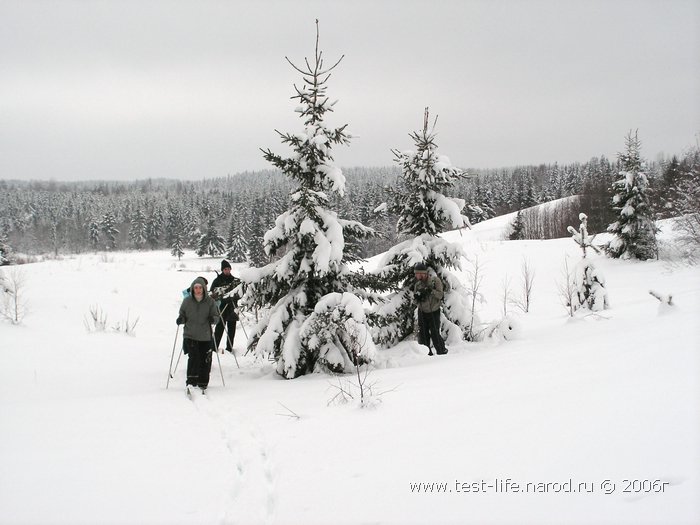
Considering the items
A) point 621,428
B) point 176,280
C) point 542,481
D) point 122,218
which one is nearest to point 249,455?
point 542,481

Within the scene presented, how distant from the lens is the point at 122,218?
121375 millimetres

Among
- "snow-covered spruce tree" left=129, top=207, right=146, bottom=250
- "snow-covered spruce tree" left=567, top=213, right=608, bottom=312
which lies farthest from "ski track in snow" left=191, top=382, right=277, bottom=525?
"snow-covered spruce tree" left=129, top=207, right=146, bottom=250

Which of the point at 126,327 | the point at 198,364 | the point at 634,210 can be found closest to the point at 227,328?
the point at 198,364

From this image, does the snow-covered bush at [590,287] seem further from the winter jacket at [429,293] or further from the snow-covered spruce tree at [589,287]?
the winter jacket at [429,293]

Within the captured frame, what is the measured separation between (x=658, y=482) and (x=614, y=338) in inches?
169

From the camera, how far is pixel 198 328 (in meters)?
7.71

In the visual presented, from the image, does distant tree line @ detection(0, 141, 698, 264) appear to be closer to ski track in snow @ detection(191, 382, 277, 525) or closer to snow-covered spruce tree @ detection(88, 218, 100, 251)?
snow-covered spruce tree @ detection(88, 218, 100, 251)

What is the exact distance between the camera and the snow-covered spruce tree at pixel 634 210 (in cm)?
2794

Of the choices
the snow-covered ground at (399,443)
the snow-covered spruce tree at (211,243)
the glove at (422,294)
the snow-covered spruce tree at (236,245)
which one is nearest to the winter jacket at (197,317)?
the snow-covered ground at (399,443)

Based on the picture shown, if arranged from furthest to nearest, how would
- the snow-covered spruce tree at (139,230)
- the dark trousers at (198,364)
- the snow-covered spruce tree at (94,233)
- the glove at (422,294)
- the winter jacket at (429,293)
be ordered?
the snow-covered spruce tree at (139,230) → the snow-covered spruce tree at (94,233) → the glove at (422,294) → the winter jacket at (429,293) → the dark trousers at (198,364)

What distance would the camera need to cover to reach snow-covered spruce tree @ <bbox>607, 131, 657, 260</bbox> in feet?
91.7

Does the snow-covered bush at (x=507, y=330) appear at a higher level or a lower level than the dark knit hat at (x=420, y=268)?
lower

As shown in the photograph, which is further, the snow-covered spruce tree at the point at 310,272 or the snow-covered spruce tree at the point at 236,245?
the snow-covered spruce tree at the point at 236,245

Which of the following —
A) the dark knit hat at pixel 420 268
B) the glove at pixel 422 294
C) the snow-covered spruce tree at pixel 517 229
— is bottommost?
the glove at pixel 422 294
